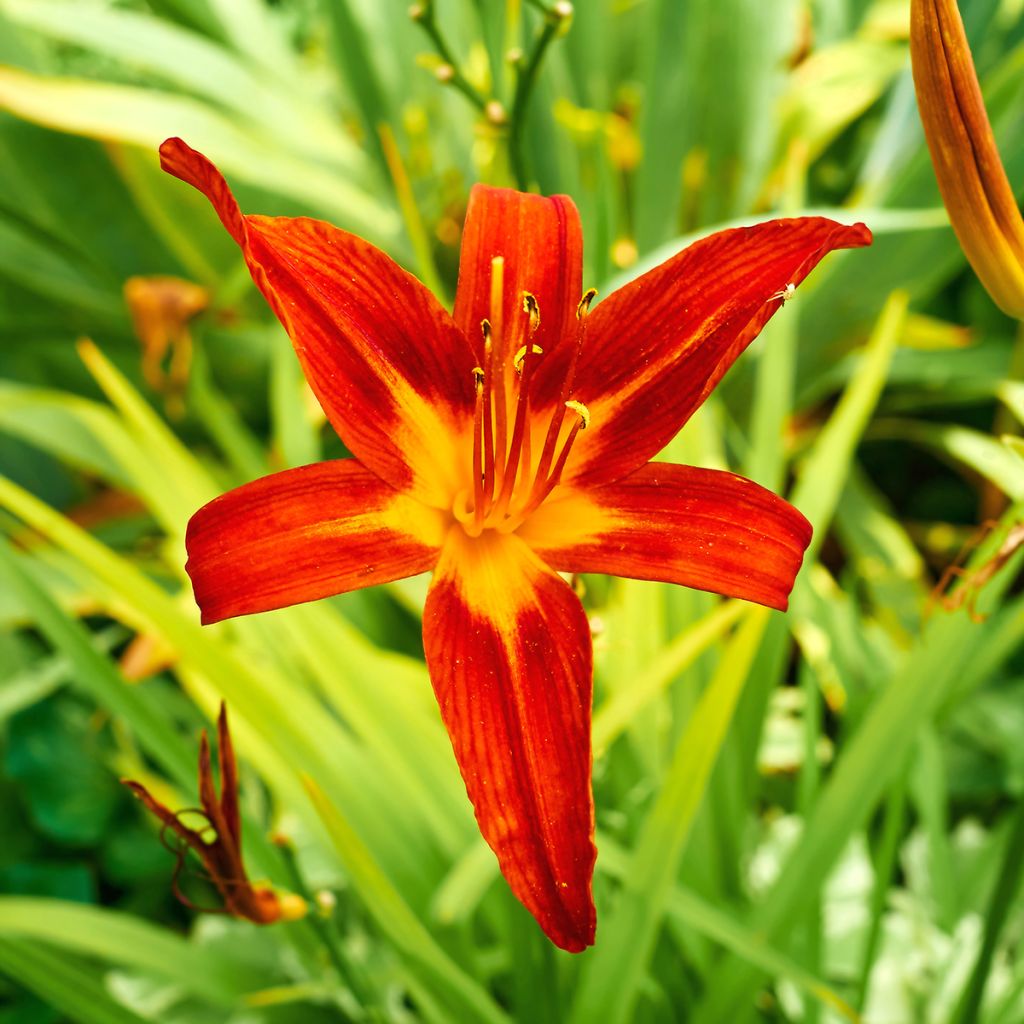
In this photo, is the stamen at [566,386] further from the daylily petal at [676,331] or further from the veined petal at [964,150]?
the veined petal at [964,150]

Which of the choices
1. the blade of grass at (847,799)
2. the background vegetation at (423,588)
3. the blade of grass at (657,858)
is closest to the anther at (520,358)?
the background vegetation at (423,588)

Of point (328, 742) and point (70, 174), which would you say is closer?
point (328, 742)

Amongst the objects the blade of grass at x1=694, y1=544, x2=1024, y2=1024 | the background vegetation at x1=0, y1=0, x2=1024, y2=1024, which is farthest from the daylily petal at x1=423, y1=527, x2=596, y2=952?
the blade of grass at x1=694, y1=544, x2=1024, y2=1024

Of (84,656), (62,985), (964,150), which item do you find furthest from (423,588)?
(964,150)

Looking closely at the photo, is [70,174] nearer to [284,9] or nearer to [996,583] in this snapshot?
[284,9]

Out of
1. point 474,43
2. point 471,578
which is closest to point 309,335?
point 471,578

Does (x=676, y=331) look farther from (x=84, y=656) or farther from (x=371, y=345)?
(x=84, y=656)

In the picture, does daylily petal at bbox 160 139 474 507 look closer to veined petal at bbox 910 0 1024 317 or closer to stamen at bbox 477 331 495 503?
stamen at bbox 477 331 495 503
